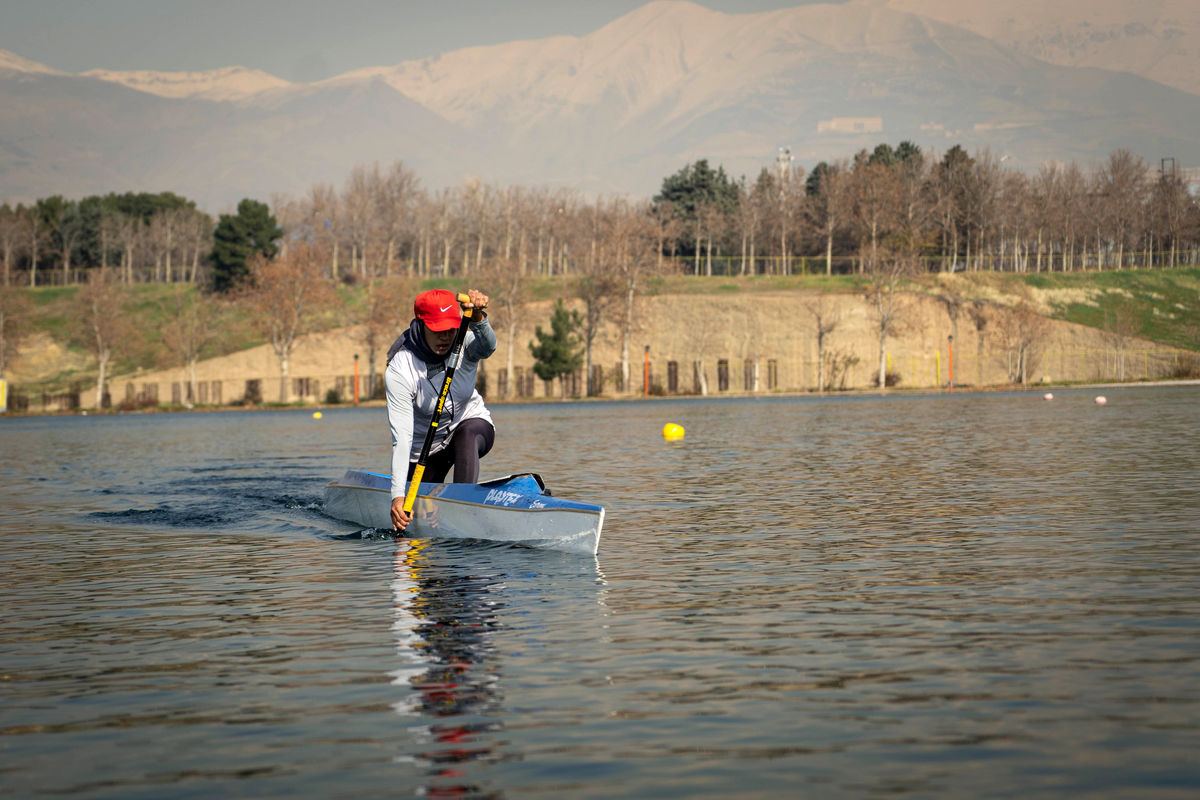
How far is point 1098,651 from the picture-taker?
790 cm

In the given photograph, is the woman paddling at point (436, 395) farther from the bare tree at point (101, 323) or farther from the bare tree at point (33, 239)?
the bare tree at point (33, 239)

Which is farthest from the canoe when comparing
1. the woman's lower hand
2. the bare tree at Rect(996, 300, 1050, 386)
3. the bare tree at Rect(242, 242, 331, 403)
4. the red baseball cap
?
the bare tree at Rect(996, 300, 1050, 386)

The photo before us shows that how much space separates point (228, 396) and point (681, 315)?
124ft

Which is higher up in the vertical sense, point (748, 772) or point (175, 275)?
point (175, 275)

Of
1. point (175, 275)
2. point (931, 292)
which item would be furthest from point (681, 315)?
point (175, 275)

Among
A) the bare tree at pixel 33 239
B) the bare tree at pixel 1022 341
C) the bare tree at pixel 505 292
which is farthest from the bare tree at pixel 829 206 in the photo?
the bare tree at pixel 33 239

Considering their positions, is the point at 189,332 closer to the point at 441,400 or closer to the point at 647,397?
the point at 647,397

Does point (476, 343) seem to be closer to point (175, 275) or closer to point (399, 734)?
point (399, 734)

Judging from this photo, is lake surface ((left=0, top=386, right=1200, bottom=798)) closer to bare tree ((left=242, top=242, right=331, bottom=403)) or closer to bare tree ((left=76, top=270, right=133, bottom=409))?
bare tree ((left=242, top=242, right=331, bottom=403))

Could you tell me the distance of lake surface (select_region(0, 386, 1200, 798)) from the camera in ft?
19.1

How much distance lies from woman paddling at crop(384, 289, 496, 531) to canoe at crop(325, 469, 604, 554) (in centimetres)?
42

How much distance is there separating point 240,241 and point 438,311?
11947 centimetres

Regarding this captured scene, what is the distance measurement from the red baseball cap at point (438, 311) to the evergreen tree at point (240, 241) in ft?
379

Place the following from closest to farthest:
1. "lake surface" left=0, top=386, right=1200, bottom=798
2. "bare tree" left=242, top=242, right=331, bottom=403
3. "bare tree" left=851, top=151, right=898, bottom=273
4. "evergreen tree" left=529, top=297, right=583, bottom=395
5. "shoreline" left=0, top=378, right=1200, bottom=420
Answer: "lake surface" left=0, top=386, right=1200, bottom=798 < "shoreline" left=0, top=378, right=1200, bottom=420 < "evergreen tree" left=529, top=297, right=583, bottom=395 < "bare tree" left=242, top=242, right=331, bottom=403 < "bare tree" left=851, top=151, right=898, bottom=273
